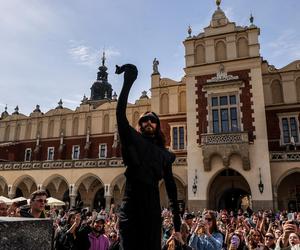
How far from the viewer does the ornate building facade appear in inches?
755

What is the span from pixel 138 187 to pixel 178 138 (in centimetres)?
2129

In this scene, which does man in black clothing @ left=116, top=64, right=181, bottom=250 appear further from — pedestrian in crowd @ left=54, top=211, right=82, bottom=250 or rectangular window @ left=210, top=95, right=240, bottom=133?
rectangular window @ left=210, top=95, right=240, bottom=133

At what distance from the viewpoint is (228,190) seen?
21.8 m

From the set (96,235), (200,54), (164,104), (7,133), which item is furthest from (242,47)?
(7,133)

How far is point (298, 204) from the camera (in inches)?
782

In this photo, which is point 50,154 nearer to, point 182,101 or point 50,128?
point 50,128

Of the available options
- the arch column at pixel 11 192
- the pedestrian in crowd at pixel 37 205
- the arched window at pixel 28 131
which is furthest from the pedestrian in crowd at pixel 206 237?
the arched window at pixel 28 131

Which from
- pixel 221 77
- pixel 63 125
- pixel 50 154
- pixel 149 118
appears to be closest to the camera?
pixel 149 118

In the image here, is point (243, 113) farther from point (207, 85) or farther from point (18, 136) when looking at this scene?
point (18, 136)

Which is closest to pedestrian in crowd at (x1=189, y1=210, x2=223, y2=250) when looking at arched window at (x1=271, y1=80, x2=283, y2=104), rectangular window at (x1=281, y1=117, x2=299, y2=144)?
rectangular window at (x1=281, y1=117, x2=299, y2=144)

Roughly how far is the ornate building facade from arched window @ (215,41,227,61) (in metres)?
0.07

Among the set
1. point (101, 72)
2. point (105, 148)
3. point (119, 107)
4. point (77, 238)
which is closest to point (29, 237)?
point (119, 107)

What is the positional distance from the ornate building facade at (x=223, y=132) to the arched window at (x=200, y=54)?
0.23 ft

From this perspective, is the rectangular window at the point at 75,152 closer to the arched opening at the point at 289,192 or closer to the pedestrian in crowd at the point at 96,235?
the arched opening at the point at 289,192
